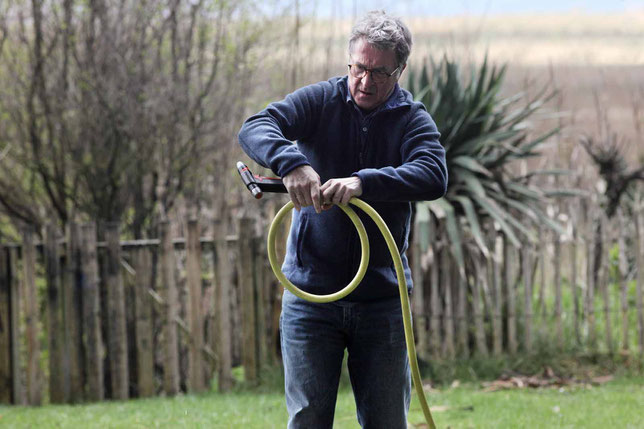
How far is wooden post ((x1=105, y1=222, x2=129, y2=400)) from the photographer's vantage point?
20.7 feet

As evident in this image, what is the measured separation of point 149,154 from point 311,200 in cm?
514

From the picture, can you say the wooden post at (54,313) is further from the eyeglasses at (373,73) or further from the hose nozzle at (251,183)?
the eyeglasses at (373,73)

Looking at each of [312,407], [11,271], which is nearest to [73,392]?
[11,271]

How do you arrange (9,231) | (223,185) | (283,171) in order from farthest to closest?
(9,231) < (223,185) < (283,171)

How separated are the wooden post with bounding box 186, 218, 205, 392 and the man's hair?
12.1ft

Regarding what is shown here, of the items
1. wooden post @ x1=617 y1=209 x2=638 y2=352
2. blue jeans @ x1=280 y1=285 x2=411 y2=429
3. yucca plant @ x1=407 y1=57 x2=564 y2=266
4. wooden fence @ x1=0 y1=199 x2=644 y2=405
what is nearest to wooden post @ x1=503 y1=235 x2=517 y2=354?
wooden fence @ x1=0 y1=199 x2=644 y2=405

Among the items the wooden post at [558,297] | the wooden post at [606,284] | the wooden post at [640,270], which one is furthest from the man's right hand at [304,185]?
the wooden post at [640,270]

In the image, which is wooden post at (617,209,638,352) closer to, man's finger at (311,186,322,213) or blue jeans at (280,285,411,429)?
blue jeans at (280,285,411,429)

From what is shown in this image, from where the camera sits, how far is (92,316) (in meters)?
6.33

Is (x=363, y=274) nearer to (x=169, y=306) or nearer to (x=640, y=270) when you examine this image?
(x=169, y=306)

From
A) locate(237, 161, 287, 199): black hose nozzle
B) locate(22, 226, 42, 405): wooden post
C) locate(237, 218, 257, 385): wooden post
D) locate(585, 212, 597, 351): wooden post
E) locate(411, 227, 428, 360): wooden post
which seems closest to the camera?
locate(237, 161, 287, 199): black hose nozzle

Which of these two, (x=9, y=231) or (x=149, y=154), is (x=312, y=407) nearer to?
(x=149, y=154)

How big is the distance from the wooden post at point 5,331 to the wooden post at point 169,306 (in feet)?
3.96

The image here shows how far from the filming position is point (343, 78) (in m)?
2.99
